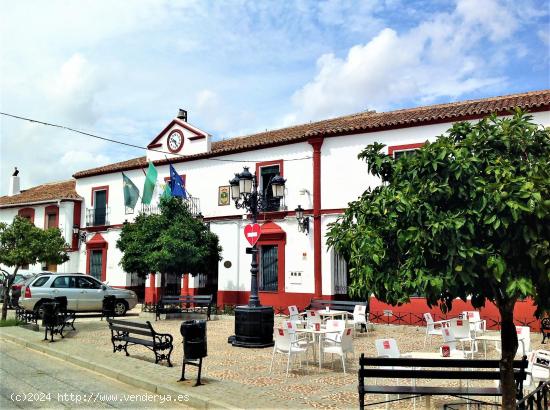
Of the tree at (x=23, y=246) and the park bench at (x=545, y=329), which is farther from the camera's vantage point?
the tree at (x=23, y=246)

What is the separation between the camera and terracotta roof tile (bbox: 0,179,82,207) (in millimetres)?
26619

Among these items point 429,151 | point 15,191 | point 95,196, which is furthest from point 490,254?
point 15,191

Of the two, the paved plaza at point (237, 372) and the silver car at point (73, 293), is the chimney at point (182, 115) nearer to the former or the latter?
the silver car at point (73, 293)

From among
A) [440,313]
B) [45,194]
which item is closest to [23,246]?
[440,313]

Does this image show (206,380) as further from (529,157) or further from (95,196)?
(95,196)

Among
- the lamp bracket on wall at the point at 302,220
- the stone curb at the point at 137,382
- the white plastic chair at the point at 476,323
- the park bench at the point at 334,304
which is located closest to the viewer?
the stone curb at the point at 137,382

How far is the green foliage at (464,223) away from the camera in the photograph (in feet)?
13.4

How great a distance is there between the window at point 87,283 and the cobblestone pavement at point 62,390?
8144 mm

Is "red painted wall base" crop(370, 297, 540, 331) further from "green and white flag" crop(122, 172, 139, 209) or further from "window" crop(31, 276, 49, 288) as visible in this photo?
"green and white flag" crop(122, 172, 139, 209)

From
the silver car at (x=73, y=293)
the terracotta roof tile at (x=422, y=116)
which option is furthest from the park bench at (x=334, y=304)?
the silver car at (x=73, y=293)

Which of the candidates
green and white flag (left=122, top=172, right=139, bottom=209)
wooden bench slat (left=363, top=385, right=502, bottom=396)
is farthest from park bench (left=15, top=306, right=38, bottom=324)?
wooden bench slat (left=363, top=385, right=502, bottom=396)

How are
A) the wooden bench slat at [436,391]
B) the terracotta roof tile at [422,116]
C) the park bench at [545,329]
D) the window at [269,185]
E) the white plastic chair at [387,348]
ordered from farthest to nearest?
1. the window at [269,185]
2. the terracotta roof tile at [422,116]
3. the park bench at [545,329]
4. the white plastic chair at [387,348]
5. the wooden bench slat at [436,391]

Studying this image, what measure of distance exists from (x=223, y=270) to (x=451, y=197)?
641 inches

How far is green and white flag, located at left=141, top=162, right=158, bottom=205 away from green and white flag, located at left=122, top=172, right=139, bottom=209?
0.91 metres
